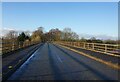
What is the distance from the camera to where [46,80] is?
40.0 feet

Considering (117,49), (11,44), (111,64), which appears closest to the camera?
(111,64)

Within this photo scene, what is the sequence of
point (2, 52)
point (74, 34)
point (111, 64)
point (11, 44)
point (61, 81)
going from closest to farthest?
point (61, 81), point (111, 64), point (2, 52), point (11, 44), point (74, 34)

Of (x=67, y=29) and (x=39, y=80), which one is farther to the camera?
(x=67, y=29)

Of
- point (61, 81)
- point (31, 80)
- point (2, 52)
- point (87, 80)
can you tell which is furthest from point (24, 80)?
point (2, 52)

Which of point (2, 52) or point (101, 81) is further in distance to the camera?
point (2, 52)

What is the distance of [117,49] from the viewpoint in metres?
26.3

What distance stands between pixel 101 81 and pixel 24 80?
3.57m

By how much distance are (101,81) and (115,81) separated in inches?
25.1

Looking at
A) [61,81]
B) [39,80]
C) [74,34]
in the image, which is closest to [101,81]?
[61,81]

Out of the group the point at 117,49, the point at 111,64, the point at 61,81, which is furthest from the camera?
the point at 117,49

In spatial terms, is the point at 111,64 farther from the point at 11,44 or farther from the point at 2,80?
the point at 11,44

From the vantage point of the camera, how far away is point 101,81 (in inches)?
465

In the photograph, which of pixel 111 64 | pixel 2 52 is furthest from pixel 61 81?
pixel 2 52

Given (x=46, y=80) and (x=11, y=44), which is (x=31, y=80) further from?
(x=11, y=44)
